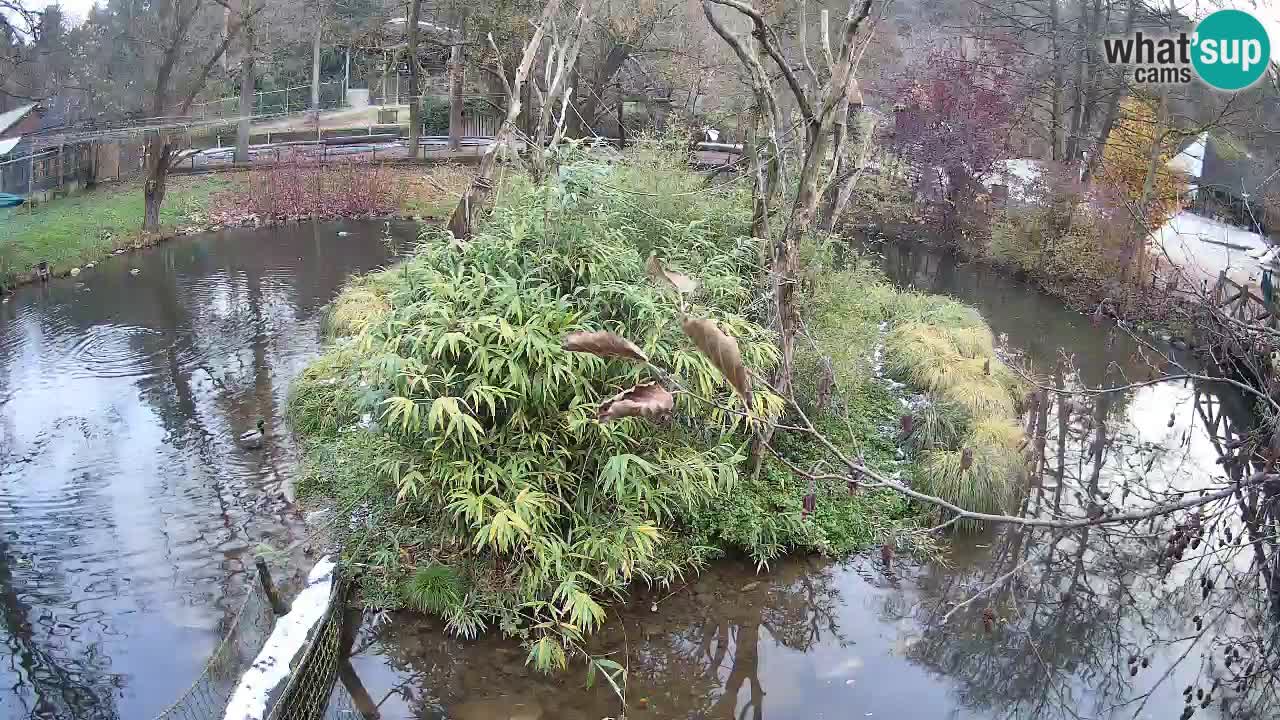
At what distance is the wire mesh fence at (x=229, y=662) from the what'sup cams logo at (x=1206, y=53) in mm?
7527

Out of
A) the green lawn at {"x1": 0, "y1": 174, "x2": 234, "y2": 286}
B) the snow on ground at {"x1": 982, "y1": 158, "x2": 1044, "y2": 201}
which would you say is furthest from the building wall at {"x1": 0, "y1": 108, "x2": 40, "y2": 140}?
the snow on ground at {"x1": 982, "y1": 158, "x2": 1044, "y2": 201}

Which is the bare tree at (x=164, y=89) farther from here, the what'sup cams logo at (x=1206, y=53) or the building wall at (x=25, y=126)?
the what'sup cams logo at (x=1206, y=53)

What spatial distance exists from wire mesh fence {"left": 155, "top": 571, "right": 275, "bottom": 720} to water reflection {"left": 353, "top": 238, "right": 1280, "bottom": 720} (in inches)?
21.7

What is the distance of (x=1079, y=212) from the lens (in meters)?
13.0

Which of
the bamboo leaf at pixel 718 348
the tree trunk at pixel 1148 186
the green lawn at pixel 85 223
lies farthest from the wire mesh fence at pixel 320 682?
the tree trunk at pixel 1148 186

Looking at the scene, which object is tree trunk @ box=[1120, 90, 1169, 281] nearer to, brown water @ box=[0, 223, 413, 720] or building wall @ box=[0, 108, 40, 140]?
brown water @ box=[0, 223, 413, 720]

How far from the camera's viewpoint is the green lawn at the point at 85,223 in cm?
1234

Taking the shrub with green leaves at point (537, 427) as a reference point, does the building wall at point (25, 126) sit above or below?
above

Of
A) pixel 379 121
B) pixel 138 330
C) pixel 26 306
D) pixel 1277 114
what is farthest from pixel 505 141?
pixel 379 121

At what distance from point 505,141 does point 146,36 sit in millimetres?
13574

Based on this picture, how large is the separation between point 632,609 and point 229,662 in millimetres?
2151

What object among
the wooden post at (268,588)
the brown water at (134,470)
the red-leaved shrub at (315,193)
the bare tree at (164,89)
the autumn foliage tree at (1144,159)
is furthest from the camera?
the red-leaved shrub at (315,193)

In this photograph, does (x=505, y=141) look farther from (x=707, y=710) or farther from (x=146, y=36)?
(x=146, y=36)

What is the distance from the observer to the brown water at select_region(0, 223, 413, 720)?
5.12 metres
